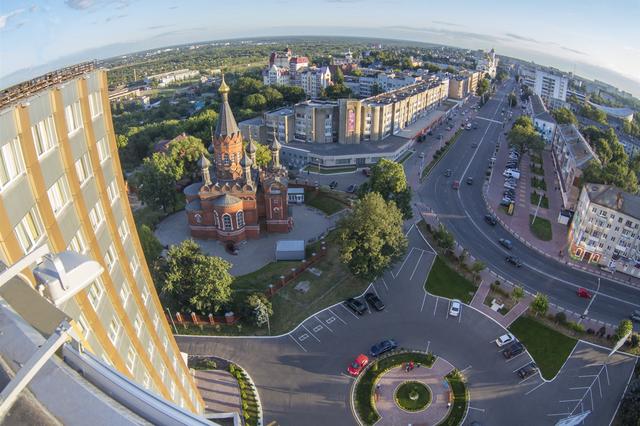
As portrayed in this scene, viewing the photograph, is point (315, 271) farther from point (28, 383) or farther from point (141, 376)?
point (28, 383)

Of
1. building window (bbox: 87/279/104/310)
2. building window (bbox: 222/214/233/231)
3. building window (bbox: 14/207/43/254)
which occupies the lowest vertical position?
building window (bbox: 222/214/233/231)

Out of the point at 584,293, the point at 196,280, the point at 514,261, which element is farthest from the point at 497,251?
the point at 196,280

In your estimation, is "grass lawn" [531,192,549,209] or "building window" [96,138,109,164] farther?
"grass lawn" [531,192,549,209]

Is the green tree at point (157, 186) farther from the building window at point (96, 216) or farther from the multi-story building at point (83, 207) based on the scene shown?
the building window at point (96, 216)

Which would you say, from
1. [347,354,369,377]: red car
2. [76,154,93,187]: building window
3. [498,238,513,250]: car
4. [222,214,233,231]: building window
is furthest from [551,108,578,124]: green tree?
[76,154,93,187]: building window

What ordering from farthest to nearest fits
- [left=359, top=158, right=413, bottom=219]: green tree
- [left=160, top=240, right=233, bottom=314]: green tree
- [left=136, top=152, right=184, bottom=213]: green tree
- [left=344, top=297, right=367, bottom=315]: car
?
1. [left=136, top=152, right=184, bottom=213]: green tree
2. [left=359, top=158, right=413, bottom=219]: green tree
3. [left=344, top=297, right=367, bottom=315]: car
4. [left=160, top=240, right=233, bottom=314]: green tree

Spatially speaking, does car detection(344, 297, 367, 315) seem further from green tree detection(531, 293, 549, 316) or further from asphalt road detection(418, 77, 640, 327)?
asphalt road detection(418, 77, 640, 327)

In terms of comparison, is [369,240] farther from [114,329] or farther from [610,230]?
[610,230]

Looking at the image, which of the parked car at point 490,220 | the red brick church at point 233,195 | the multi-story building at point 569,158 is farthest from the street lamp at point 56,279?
the multi-story building at point 569,158
